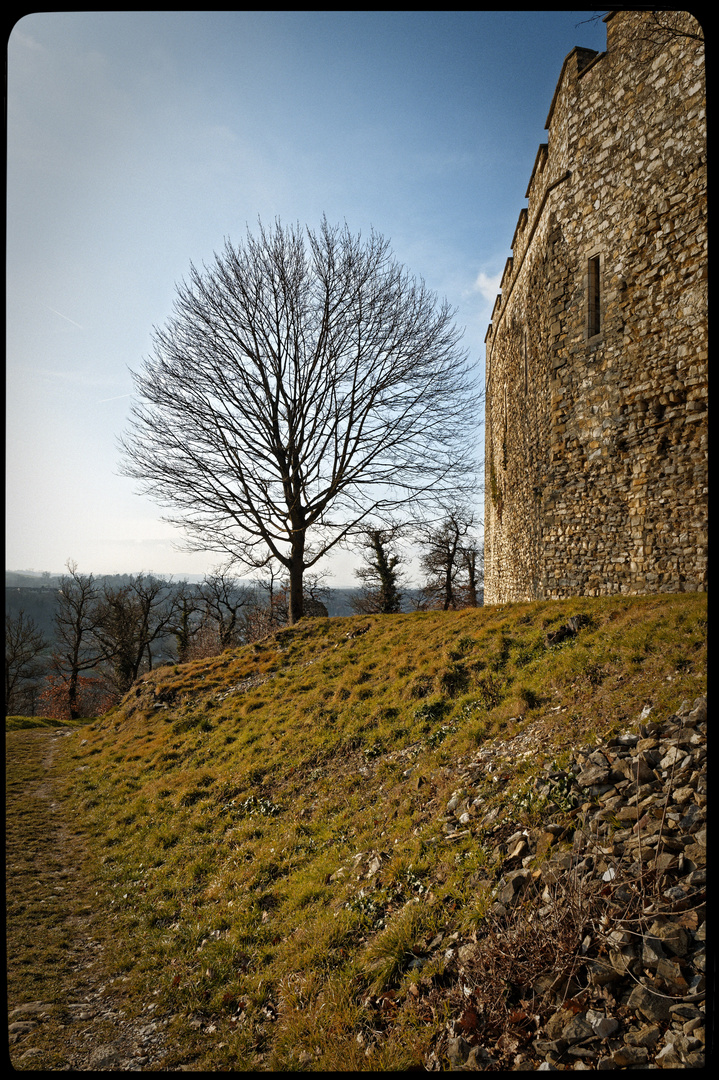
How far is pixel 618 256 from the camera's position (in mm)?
9062

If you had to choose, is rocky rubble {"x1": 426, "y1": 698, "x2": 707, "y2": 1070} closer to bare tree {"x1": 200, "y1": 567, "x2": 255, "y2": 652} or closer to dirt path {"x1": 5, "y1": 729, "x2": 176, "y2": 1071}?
dirt path {"x1": 5, "y1": 729, "x2": 176, "y2": 1071}

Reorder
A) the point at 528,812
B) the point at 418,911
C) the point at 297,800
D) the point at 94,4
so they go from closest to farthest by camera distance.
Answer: the point at 94,4, the point at 418,911, the point at 528,812, the point at 297,800

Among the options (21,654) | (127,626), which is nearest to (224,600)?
(127,626)

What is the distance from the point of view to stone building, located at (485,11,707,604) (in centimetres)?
784

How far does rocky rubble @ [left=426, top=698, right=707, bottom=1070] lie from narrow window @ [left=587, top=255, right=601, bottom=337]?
8.49 m

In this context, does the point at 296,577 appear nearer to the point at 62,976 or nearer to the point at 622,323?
the point at 622,323

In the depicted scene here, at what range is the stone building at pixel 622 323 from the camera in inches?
309

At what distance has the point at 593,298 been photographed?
32.0ft

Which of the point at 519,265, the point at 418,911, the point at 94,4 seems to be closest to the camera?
the point at 94,4

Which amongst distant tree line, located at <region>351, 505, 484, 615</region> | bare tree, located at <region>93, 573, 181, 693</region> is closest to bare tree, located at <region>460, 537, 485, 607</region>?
distant tree line, located at <region>351, 505, 484, 615</region>

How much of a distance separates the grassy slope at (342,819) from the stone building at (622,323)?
1635 mm

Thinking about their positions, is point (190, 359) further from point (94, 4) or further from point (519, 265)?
point (94, 4)
